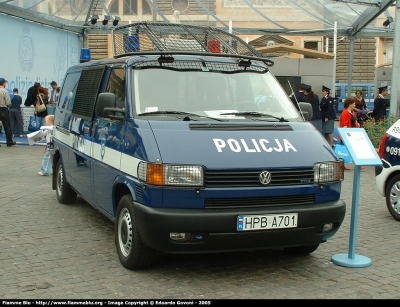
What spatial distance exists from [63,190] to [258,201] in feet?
14.2

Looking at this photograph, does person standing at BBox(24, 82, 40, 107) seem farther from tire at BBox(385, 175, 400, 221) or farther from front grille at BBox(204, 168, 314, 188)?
front grille at BBox(204, 168, 314, 188)

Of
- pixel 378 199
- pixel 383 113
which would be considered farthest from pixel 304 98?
pixel 378 199

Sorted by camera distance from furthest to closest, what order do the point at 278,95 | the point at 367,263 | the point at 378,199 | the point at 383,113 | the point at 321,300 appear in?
the point at 383,113, the point at 378,199, the point at 278,95, the point at 367,263, the point at 321,300

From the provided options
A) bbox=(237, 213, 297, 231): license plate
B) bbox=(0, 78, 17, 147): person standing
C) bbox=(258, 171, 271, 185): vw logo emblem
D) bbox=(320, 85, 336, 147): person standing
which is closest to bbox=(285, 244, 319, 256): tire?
bbox=(237, 213, 297, 231): license plate

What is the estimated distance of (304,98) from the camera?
1650cm

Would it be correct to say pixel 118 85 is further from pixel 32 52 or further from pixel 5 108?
pixel 32 52

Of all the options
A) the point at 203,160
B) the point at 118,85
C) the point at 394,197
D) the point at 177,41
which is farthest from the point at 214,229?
the point at 394,197

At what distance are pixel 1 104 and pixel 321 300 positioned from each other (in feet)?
45.8

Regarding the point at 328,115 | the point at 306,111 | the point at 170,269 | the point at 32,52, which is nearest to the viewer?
the point at 170,269

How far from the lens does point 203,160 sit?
5113mm

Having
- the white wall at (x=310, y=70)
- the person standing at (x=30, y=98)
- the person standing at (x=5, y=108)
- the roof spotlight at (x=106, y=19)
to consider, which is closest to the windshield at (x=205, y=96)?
the person standing at (x=5, y=108)

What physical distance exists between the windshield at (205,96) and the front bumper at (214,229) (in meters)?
1.16

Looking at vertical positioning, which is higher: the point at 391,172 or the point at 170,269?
the point at 391,172

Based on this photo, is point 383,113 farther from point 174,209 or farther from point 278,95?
point 174,209
